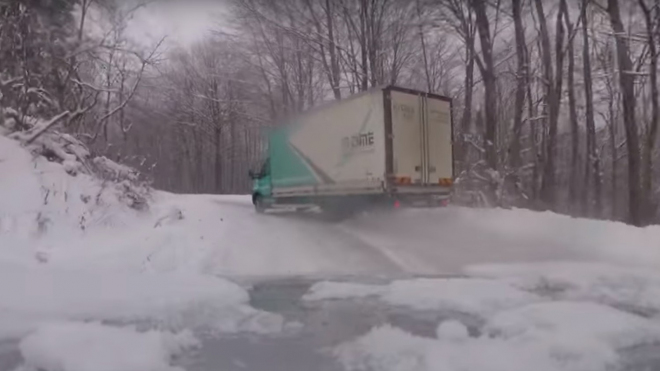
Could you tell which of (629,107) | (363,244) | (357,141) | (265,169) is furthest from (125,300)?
(629,107)

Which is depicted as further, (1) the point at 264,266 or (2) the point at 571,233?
(2) the point at 571,233

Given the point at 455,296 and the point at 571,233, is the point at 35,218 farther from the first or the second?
the point at 571,233

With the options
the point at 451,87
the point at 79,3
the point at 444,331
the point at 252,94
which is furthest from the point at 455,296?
the point at 451,87

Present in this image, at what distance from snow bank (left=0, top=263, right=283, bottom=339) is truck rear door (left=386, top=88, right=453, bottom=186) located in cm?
692

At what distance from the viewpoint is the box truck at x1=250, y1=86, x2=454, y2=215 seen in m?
13.7

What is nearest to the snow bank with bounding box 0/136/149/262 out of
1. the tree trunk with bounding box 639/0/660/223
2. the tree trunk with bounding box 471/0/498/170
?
the tree trunk with bounding box 471/0/498/170

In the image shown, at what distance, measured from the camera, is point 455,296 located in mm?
6820

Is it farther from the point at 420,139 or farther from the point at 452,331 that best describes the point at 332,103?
the point at 452,331

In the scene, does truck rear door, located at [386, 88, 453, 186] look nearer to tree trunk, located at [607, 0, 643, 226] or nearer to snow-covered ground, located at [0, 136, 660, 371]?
snow-covered ground, located at [0, 136, 660, 371]

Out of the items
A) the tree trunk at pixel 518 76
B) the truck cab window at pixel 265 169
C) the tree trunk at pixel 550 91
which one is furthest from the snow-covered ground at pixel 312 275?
the tree trunk at pixel 550 91

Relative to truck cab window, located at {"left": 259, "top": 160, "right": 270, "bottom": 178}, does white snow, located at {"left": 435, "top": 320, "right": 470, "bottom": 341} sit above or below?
below

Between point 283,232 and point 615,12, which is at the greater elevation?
point 615,12

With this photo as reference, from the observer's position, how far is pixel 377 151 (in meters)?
13.8

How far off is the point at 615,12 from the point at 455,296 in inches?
517
